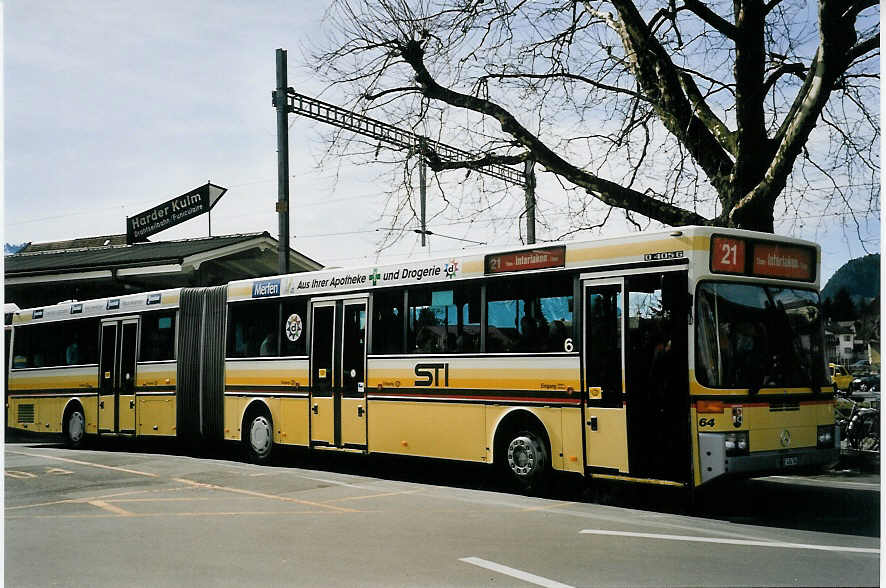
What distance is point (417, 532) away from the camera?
347 inches

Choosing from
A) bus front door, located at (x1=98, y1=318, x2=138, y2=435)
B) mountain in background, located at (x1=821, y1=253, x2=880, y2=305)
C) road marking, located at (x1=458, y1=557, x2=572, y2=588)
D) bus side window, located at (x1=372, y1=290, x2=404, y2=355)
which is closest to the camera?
road marking, located at (x1=458, y1=557, x2=572, y2=588)

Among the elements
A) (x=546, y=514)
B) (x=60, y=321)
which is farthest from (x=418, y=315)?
(x=60, y=321)

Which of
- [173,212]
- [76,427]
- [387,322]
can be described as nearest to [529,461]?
[387,322]

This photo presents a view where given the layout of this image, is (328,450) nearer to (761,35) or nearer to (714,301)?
(714,301)

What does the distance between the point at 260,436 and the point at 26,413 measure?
7.69 m

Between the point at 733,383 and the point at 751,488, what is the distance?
294 cm

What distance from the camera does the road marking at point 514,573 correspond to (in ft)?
21.6

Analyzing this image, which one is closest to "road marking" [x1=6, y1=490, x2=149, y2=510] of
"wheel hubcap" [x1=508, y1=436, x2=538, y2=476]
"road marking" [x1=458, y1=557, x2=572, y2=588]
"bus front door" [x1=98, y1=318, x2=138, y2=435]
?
"wheel hubcap" [x1=508, y1=436, x2=538, y2=476]

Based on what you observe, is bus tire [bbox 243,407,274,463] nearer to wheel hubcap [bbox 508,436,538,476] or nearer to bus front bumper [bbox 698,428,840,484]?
wheel hubcap [bbox 508,436,538,476]

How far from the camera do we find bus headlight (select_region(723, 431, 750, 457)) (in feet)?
30.9

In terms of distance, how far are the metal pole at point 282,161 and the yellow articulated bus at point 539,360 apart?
7.11 feet

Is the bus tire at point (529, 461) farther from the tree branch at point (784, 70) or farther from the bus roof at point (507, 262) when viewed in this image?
the tree branch at point (784, 70)

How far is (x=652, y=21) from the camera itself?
15.6 meters

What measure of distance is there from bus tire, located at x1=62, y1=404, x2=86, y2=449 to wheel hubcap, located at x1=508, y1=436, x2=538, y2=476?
1125 centimetres
